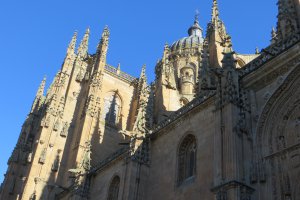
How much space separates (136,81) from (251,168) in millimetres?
25284

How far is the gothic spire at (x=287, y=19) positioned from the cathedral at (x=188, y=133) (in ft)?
0.15

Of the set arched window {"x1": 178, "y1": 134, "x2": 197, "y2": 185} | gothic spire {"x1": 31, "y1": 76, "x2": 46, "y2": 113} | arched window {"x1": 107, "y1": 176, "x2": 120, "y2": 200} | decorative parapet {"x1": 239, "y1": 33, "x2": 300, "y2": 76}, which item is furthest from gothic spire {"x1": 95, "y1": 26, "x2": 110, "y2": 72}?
decorative parapet {"x1": 239, "y1": 33, "x2": 300, "y2": 76}

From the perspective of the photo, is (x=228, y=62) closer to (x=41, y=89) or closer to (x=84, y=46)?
(x=84, y=46)

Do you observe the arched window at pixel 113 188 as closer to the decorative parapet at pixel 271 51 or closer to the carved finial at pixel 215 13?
the decorative parapet at pixel 271 51

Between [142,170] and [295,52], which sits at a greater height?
[295,52]

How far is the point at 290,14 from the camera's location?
17.3 m

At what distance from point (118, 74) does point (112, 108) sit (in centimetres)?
400

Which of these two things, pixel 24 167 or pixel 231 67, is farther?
pixel 24 167

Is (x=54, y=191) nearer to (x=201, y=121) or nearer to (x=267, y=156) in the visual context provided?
(x=201, y=121)

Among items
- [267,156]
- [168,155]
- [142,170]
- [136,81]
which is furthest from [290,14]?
[136,81]

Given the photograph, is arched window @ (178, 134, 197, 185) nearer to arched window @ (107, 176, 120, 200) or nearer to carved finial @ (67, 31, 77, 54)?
arched window @ (107, 176, 120, 200)

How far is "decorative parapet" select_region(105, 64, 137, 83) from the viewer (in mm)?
37409

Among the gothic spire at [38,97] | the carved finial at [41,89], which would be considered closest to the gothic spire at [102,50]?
the gothic spire at [38,97]

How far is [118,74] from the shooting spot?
1489 inches
